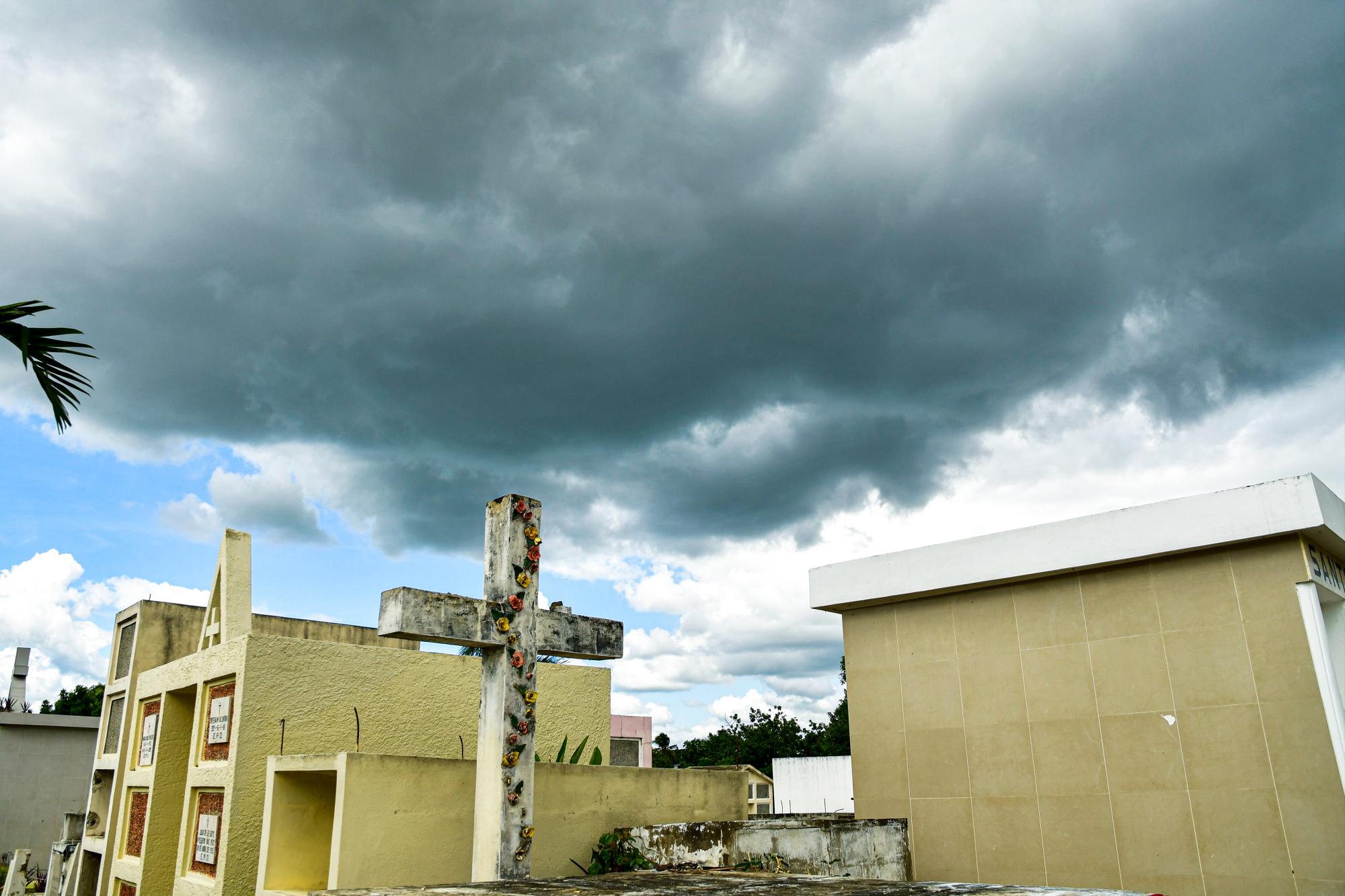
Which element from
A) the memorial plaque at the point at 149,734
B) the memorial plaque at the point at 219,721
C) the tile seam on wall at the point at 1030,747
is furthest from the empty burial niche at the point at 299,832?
the tile seam on wall at the point at 1030,747

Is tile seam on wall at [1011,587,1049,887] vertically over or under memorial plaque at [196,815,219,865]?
over

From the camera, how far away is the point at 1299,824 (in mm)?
7797

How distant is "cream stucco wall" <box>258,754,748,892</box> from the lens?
31.0 ft

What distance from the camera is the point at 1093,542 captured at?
923cm

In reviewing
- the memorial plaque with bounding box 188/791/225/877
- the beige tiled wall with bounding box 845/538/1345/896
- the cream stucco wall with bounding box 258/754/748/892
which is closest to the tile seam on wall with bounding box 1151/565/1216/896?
the beige tiled wall with bounding box 845/538/1345/896

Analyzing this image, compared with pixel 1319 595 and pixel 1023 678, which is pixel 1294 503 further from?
pixel 1023 678

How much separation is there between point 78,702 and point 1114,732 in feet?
184

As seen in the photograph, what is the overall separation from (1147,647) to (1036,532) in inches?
59.9

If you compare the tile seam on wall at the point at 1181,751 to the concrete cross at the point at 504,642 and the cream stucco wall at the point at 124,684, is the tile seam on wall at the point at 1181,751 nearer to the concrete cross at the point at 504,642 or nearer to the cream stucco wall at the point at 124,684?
the concrete cross at the point at 504,642

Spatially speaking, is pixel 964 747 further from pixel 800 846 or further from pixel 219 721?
pixel 219 721

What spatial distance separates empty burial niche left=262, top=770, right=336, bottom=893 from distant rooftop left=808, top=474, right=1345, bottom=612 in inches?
261

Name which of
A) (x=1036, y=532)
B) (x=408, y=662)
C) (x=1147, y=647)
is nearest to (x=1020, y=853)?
(x=1147, y=647)

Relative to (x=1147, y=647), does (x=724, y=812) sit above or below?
below

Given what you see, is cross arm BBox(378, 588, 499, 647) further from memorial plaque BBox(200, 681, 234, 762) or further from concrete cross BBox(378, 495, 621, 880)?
memorial plaque BBox(200, 681, 234, 762)
